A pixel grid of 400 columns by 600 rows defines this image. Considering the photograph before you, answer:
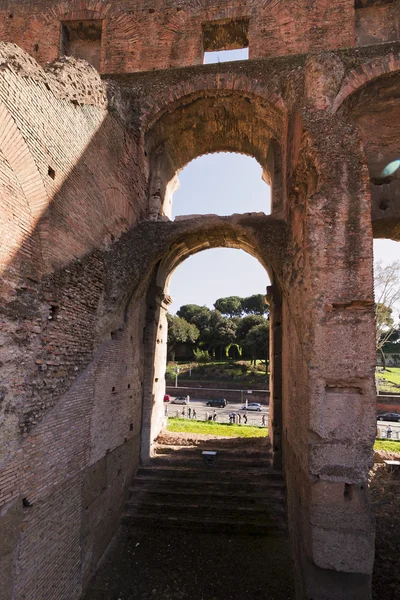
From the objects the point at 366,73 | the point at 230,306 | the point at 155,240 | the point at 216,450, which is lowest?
the point at 216,450

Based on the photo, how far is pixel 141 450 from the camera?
8.49m

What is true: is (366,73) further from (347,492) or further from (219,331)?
(219,331)

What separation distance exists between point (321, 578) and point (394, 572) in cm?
174

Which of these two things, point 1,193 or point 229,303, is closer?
point 1,193

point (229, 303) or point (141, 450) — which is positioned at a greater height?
point (229, 303)

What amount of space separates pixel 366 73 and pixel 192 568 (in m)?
9.39

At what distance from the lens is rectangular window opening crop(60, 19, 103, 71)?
9734 mm

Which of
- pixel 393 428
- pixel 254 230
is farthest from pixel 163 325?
pixel 393 428

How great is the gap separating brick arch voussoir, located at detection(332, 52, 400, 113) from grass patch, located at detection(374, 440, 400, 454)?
9675mm

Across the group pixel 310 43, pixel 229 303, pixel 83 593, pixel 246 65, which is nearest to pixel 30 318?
pixel 83 593

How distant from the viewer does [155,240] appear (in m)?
7.08

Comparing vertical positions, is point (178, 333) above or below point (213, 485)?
above

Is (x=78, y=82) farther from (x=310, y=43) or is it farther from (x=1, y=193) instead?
(x=310, y=43)

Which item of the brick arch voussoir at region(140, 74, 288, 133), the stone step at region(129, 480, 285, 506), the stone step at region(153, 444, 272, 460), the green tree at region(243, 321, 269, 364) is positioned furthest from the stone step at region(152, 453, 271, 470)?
the green tree at region(243, 321, 269, 364)
